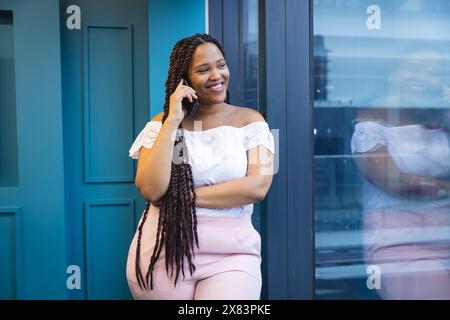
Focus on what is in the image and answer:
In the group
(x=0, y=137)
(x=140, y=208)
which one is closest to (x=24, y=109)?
(x=0, y=137)

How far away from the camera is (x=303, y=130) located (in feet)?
7.97

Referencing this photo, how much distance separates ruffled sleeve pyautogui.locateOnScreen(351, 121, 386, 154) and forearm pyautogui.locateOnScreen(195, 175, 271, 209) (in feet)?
3.97

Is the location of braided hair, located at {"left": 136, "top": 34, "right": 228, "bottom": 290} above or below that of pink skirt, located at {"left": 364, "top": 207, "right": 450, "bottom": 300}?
above

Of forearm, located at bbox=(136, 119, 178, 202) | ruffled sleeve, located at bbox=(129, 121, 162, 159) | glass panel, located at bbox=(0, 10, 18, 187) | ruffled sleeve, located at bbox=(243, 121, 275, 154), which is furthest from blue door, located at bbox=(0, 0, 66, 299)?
ruffled sleeve, located at bbox=(243, 121, 275, 154)

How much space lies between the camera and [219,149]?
1.77 meters

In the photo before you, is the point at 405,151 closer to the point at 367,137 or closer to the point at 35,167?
the point at 367,137

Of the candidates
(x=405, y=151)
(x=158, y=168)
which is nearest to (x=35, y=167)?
(x=158, y=168)

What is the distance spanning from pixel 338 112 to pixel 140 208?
125cm

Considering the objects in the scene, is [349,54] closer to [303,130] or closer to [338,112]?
[338,112]

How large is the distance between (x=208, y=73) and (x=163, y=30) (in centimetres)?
82

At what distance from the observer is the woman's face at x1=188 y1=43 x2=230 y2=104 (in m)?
1.80

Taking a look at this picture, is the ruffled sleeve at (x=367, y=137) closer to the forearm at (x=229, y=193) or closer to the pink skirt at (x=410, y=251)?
the pink skirt at (x=410, y=251)

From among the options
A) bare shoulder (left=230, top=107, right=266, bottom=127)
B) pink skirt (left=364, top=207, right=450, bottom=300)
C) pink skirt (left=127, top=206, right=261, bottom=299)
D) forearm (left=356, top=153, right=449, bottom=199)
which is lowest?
pink skirt (left=364, top=207, right=450, bottom=300)

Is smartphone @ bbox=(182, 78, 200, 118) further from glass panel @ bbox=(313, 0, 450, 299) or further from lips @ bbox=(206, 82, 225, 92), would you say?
A: glass panel @ bbox=(313, 0, 450, 299)
